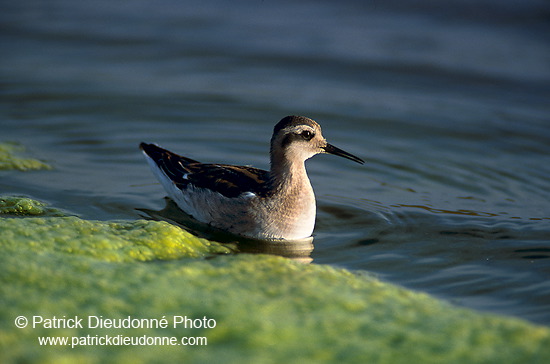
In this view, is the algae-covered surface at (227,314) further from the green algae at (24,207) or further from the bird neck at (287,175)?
the bird neck at (287,175)

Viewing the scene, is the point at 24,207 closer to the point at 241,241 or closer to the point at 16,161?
the point at 16,161

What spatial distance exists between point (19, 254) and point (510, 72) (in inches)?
327

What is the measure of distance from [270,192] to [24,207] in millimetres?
2329

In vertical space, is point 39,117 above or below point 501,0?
below

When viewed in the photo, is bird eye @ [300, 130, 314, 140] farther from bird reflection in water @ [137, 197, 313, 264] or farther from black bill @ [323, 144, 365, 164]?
bird reflection in water @ [137, 197, 313, 264]

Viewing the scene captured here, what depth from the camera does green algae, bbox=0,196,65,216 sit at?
668cm

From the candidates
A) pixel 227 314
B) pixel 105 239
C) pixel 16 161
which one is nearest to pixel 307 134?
pixel 105 239

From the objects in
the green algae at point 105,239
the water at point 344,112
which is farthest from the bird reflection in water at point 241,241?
the green algae at point 105,239

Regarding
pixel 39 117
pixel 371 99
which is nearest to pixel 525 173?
pixel 371 99

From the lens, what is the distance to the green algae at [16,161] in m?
7.98

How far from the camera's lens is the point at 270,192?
683 centimetres

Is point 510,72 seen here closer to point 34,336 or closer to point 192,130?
point 192,130

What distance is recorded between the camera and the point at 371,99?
1020cm

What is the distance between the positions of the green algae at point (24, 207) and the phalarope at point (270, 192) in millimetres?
1289
